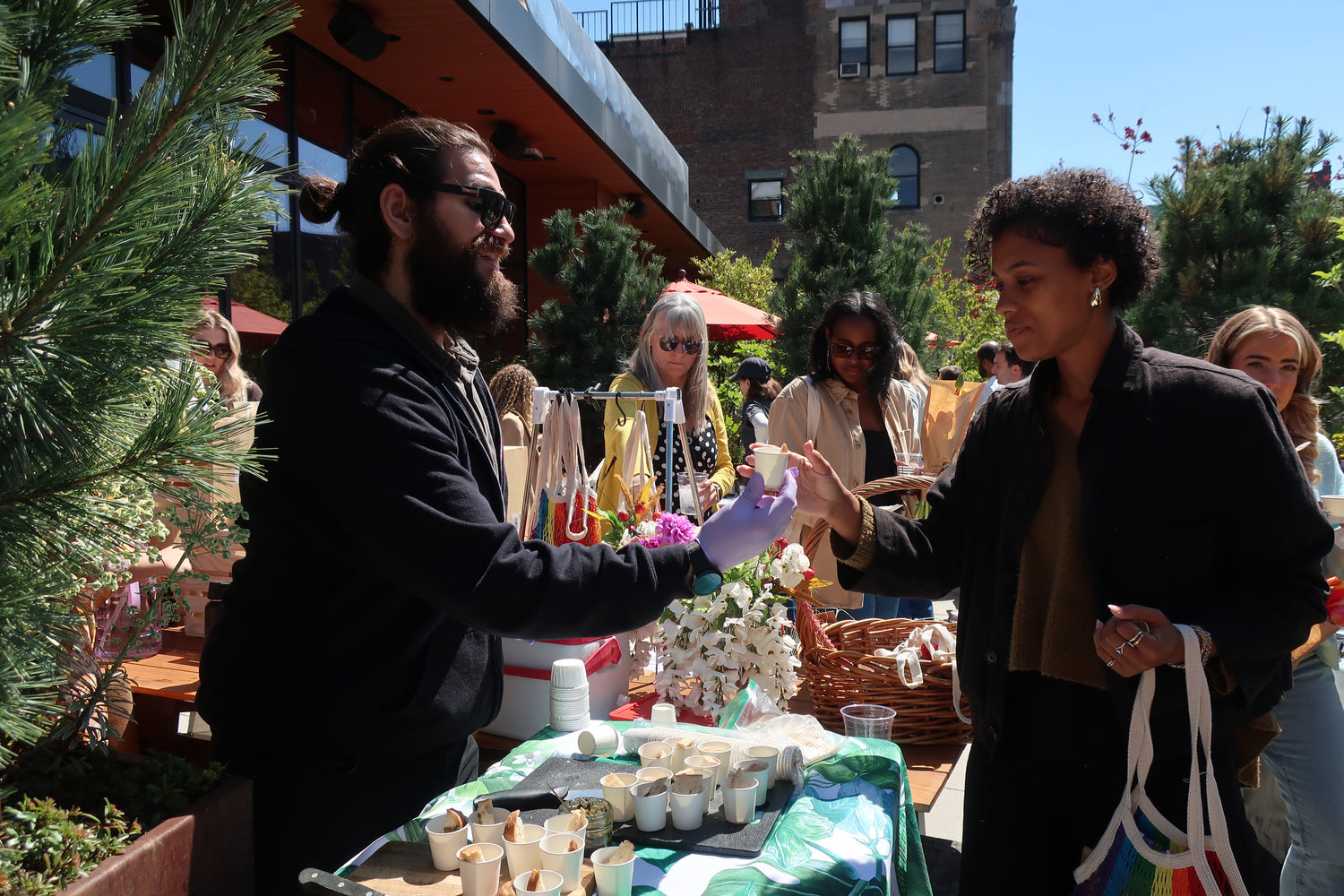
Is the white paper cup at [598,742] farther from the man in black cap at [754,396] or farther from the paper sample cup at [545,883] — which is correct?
the man in black cap at [754,396]

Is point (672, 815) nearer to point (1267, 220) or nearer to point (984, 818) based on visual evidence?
point (984, 818)

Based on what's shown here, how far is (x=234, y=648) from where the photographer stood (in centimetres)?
164

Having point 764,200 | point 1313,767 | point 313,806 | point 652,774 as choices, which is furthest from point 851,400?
point 764,200

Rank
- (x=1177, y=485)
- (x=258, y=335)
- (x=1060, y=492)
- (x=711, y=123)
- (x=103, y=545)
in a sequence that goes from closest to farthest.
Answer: (x=103, y=545) → (x=1177, y=485) → (x=1060, y=492) → (x=258, y=335) → (x=711, y=123)

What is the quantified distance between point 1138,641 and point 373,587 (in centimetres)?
139

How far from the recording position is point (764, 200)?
2584 centimetres

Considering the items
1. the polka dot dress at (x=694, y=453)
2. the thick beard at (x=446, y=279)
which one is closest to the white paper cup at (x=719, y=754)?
the thick beard at (x=446, y=279)

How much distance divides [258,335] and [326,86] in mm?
2432

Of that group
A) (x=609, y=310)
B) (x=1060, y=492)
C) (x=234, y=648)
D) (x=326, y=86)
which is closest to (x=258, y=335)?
(x=326, y=86)

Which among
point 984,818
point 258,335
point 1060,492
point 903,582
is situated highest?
point 258,335

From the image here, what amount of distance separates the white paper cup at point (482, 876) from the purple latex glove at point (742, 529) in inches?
26.4

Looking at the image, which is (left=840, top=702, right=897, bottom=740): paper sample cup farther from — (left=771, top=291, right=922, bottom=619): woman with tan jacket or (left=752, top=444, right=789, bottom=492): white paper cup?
(left=771, top=291, right=922, bottom=619): woman with tan jacket

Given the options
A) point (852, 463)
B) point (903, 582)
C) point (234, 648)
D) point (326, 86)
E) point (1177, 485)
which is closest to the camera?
point (234, 648)

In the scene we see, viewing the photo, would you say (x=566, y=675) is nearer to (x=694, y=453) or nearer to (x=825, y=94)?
(x=694, y=453)
